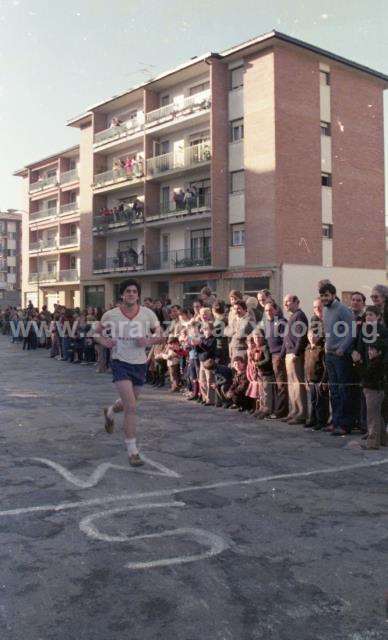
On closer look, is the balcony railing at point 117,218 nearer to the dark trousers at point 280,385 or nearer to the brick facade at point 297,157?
the brick facade at point 297,157

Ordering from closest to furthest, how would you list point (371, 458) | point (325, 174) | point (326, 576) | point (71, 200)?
point (326, 576) → point (371, 458) → point (325, 174) → point (71, 200)

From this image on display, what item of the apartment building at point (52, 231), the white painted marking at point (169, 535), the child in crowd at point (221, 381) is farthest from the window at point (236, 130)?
the white painted marking at point (169, 535)

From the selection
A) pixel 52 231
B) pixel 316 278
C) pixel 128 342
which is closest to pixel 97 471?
pixel 128 342

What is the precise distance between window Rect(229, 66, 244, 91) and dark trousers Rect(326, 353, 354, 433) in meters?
25.3

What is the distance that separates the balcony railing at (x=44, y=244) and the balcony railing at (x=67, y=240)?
0.96 m

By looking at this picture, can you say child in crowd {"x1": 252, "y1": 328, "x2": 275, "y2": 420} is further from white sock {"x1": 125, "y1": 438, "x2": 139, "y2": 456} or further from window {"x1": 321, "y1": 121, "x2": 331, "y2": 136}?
window {"x1": 321, "y1": 121, "x2": 331, "y2": 136}

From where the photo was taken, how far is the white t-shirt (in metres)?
6.55

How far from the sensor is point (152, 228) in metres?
36.4

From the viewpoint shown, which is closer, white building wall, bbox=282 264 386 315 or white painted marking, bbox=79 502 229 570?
white painted marking, bbox=79 502 229 570

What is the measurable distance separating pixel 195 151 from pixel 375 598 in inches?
1222

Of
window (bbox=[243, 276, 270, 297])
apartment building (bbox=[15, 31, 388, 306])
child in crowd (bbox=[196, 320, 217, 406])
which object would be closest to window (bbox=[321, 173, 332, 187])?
apartment building (bbox=[15, 31, 388, 306])

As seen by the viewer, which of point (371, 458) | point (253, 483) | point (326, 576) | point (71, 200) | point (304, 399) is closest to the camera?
point (326, 576)

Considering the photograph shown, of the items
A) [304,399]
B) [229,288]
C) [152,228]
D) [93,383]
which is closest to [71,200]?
[152,228]

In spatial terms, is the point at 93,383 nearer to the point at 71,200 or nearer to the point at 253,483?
the point at 253,483
